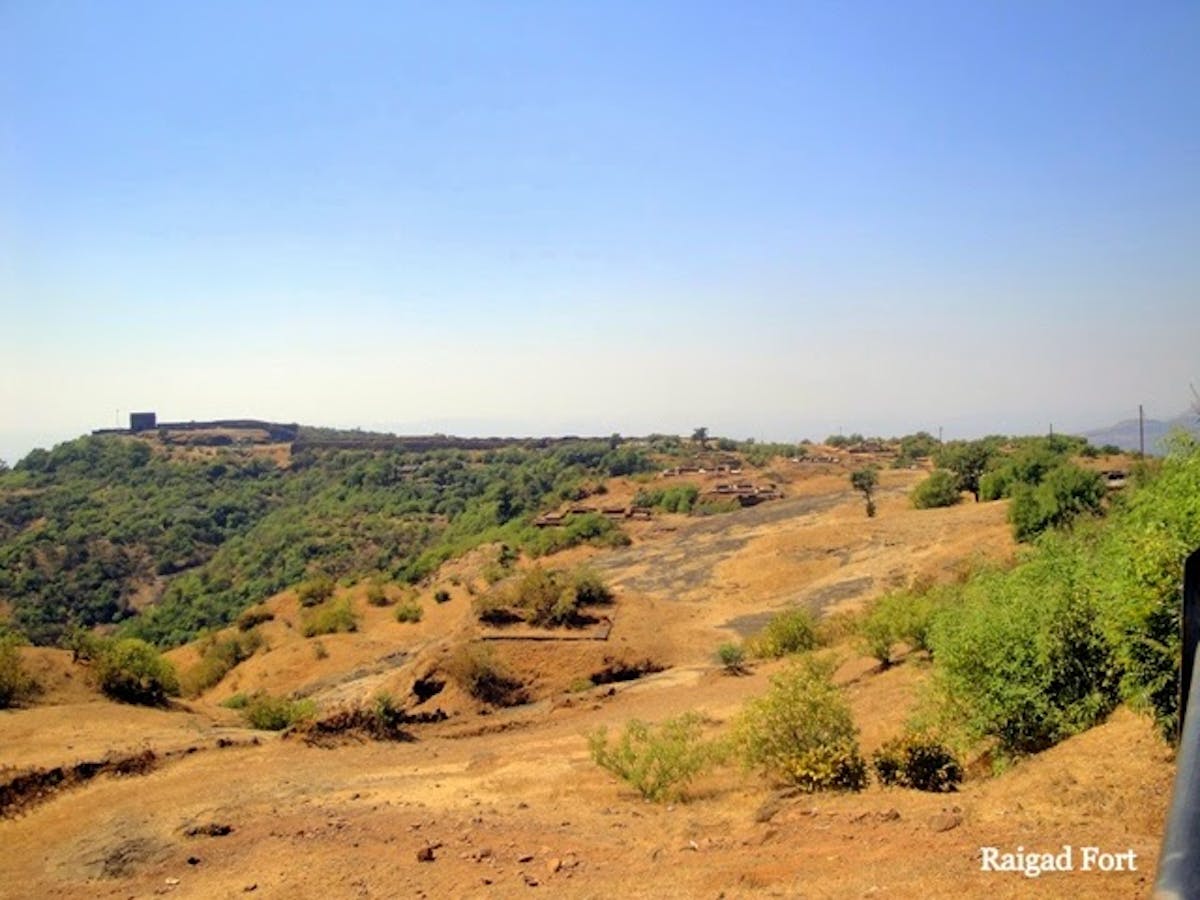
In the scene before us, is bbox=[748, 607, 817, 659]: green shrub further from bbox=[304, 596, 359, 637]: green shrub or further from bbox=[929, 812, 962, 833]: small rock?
bbox=[304, 596, 359, 637]: green shrub

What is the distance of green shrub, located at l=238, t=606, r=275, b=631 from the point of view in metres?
37.7

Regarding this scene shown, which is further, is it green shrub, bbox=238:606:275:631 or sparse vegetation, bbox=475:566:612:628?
green shrub, bbox=238:606:275:631

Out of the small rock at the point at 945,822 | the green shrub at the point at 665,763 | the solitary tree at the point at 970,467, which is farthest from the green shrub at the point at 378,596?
the small rock at the point at 945,822

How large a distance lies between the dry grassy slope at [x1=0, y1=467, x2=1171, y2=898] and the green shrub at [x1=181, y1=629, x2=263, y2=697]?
21.3 ft

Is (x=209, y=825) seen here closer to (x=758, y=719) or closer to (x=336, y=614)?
(x=758, y=719)

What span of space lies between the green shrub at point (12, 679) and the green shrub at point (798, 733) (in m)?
16.3

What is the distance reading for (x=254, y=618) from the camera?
1500 inches

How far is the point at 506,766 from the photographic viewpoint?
15.7m

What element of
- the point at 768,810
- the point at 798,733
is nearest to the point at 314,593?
the point at 798,733

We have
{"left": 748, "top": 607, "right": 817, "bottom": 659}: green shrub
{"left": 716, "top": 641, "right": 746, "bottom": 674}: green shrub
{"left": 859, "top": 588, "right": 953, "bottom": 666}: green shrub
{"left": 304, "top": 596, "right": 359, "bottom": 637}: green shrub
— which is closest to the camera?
{"left": 859, "top": 588, "right": 953, "bottom": 666}: green shrub

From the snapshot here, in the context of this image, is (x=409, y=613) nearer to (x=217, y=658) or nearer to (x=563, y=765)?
(x=217, y=658)

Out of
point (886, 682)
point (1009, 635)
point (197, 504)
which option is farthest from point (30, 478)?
point (1009, 635)

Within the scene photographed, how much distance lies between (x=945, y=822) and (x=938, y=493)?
38.6 meters

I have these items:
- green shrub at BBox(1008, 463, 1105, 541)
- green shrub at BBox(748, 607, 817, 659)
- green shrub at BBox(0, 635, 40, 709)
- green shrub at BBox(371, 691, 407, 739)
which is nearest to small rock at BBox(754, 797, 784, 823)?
green shrub at BBox(371, 691, 407, 739)
